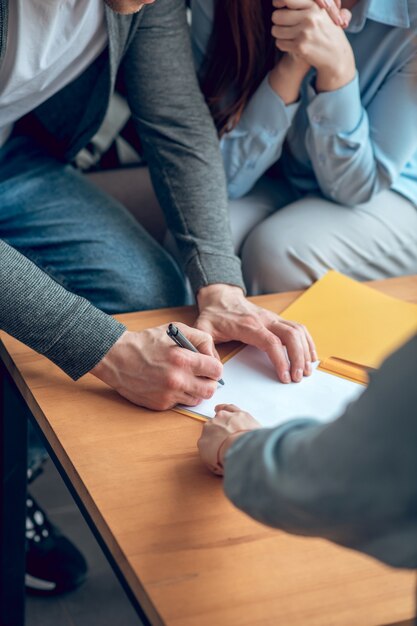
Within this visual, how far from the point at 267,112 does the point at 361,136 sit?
0.17m

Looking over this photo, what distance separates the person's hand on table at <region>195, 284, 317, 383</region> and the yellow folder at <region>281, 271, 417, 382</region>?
0.04 meters

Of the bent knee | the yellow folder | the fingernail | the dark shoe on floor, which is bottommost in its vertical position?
the dark shoe on floor

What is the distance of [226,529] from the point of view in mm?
833

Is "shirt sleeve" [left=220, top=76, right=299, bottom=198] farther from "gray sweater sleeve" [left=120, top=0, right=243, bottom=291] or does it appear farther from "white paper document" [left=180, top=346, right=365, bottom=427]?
"white paper document" [left=180, top=346, right=365, bottom=427]

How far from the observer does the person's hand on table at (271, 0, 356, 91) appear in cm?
135

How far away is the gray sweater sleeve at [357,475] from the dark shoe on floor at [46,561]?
999 millimetres

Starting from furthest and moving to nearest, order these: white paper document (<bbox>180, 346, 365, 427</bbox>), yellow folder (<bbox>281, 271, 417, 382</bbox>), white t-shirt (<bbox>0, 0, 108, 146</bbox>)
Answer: white t-shirt (<bbox>0, 0, 108, 146</bbox>), yellow folder (<bbox>281, 271, 417, 382</bbox>), white paper document (<bbox>180, 346, 365, 427</bbox>)

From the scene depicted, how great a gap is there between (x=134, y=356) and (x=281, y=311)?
0.26 meters

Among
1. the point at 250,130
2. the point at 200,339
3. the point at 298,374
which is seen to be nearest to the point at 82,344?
the point at 200,339

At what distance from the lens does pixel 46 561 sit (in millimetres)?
1568

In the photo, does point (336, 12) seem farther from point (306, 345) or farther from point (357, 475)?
point (357, 475)

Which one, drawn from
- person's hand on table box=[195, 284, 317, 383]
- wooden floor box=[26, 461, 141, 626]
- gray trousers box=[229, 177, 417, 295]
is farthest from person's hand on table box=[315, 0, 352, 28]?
wooden floor box=[26, 461, 141, 626]

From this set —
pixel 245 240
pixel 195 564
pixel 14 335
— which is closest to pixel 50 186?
pixel 245 240

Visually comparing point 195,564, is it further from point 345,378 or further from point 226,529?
point 345,378
